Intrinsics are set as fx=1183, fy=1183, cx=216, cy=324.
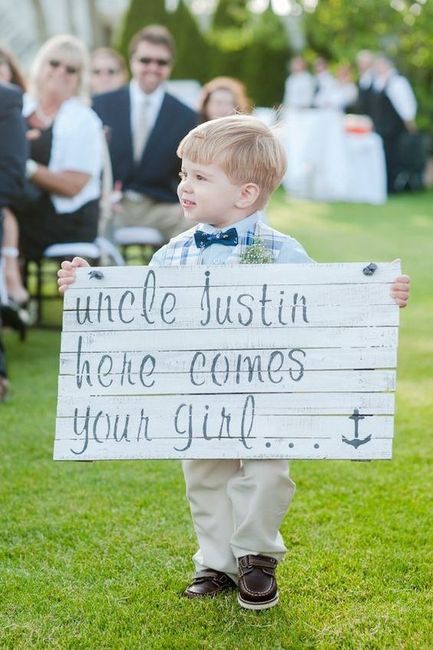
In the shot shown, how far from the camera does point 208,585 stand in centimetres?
341

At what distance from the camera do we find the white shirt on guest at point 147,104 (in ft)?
29.4

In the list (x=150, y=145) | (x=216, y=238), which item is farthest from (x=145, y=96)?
(x=216, y=238)

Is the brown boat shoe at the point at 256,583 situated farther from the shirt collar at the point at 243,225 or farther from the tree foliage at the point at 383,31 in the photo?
the tree foliage at the point at 383,31

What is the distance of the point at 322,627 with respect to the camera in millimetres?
3168

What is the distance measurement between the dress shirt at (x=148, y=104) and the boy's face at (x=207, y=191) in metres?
5.81

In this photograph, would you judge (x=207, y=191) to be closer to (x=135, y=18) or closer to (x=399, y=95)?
(x=399, y=95)

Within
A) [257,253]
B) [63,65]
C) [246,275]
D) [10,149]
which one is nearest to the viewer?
[246,275]

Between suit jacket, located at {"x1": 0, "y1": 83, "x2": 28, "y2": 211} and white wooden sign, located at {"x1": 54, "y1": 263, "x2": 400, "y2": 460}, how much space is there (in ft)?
9.68

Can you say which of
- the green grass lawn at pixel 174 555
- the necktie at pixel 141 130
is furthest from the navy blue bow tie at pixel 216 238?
the necktie at pixel 141 130

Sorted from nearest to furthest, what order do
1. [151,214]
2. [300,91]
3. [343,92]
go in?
[151,214]
[343,92]
[300,91]

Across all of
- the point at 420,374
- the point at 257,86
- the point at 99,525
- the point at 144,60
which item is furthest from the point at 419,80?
the point at 99,525

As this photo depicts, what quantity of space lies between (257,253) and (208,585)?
3.17 feet

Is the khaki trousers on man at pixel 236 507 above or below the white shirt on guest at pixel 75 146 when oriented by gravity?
below

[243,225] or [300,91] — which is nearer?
[243,225]
